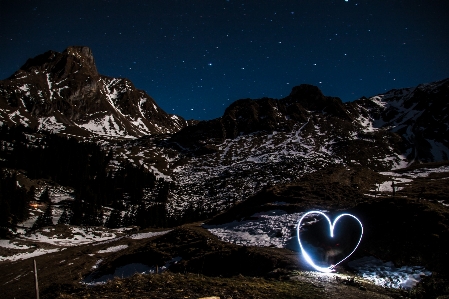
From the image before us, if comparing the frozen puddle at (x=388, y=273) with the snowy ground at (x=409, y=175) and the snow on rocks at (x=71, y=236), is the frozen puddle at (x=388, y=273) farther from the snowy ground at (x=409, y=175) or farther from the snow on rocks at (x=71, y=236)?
the snow on rocks at (x=71, y=236)

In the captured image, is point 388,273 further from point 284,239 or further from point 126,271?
point 126,271

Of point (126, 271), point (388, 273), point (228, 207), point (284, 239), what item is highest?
point (284, 239)

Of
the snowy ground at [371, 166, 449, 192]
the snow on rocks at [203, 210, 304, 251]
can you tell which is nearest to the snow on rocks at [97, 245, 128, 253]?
the snow on rocks at [203, 210, 304, 251]

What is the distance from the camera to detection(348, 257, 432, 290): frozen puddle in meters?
14.9

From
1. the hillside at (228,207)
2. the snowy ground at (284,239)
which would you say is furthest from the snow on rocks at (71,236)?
the snowy ground at (284,239)

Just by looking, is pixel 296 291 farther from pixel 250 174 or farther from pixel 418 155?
pixel 418 155

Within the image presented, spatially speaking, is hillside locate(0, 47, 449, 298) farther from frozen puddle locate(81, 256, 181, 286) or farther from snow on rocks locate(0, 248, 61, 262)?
snow on rocks locate(0, 248, 61, 262)

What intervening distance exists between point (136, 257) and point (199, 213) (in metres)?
58.5

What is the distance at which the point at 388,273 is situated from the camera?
53.6 ft

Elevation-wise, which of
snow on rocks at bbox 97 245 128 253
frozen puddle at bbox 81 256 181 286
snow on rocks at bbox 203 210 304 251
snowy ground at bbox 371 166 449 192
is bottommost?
snow on rocks at bbox 97 245 128 253

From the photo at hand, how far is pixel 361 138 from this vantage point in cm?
16638

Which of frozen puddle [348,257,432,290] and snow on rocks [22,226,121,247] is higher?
frozen puddle [348,257,432,290]

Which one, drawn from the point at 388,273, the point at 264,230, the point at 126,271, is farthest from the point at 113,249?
the point at 388,273

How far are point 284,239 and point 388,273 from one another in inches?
409
